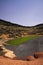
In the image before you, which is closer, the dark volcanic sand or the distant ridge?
the dark volcanic sand

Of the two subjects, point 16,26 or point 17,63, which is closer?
point 17,63

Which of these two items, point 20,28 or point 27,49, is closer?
point 27,49

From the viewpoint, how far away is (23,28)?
3234 centimetres

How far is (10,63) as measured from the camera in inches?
104

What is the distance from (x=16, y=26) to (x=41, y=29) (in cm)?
562

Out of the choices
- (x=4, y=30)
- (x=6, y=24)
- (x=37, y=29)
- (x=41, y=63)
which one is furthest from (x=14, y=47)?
(x=6, y=24)

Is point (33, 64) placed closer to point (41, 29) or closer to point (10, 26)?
point (41, 29)

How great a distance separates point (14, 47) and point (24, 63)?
8.45m

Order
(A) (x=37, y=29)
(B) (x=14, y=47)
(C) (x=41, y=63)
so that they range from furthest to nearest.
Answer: (A) (x=37, y=29), (B) (x=14, y=47), (C) (x=41, y=63)

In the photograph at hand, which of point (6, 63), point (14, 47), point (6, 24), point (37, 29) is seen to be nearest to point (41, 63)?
point (6, 63)

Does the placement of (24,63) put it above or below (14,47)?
above

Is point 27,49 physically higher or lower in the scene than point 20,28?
lower

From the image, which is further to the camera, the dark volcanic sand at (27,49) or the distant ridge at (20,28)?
the distant ridge at (20,28)

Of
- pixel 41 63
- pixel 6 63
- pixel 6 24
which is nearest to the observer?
pixel 6 63
